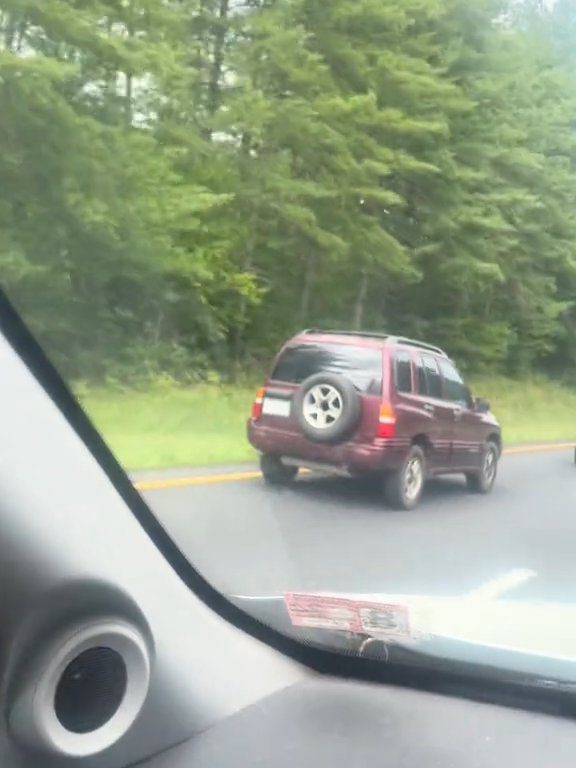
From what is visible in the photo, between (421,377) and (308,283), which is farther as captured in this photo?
(308,283)

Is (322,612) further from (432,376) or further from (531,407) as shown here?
(531,407)

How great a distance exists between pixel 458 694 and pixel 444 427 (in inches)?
32.1

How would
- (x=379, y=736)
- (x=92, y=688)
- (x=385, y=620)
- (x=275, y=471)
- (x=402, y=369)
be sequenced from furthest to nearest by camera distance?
(x=275, y=471) < (x=402, y=369) < (x=385, y=620) < (x=379, y=736) < (x=92, y=688)

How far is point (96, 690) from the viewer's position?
246 centimetres

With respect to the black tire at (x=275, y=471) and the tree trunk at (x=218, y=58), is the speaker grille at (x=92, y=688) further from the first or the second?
the tree trunk at (x=218, y=58)

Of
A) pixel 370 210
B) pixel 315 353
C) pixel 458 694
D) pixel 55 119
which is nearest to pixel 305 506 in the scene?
pixel 315 353

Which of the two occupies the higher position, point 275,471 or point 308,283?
point 308,283

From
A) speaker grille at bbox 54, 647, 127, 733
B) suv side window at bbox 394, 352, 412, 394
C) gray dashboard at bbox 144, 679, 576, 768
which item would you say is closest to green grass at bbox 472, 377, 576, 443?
suv side window at bbox 394, 352, 412, 394

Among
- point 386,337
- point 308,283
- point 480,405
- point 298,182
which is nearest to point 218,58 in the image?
point 298,182

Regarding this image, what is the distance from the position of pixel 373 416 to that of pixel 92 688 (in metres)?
1.15

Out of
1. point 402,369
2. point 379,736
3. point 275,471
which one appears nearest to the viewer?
point 379,736

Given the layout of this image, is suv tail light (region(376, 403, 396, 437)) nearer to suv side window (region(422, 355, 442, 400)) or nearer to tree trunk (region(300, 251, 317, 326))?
suv side window (region(422, 355, 442, 400))

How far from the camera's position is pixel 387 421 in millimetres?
3012

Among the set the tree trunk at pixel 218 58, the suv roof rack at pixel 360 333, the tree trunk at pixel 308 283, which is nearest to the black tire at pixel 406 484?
the suv roof rack at pixel 360 333
